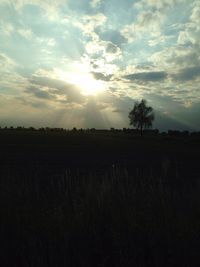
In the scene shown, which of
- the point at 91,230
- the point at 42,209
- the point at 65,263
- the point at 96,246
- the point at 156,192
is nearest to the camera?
the point at 65,263

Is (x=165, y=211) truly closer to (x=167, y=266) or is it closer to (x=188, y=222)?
(x=188, y=222)

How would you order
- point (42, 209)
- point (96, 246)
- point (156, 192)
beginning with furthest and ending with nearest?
1. point (156, 192)
2. point (42, 209)
3. point (96, 246)

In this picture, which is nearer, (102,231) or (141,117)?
(102,231)

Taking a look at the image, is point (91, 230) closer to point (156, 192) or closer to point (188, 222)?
point (188, 222)

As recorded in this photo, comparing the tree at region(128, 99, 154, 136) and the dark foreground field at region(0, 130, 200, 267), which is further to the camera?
the tree at region(128, 99, 154, 136)

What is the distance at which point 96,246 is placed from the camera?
18.0 ft

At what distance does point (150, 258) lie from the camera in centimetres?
529

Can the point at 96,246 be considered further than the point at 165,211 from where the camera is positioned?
No

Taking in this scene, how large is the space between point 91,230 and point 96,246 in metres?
0.42

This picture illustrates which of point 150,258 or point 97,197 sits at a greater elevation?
point 97,197

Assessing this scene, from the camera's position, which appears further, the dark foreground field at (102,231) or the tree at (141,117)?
the tree at (141,117)

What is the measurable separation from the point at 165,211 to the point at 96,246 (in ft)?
5.61

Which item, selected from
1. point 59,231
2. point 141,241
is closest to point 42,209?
point 59,231

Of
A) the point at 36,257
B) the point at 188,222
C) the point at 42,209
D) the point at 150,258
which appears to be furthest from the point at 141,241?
the point at 42,209
